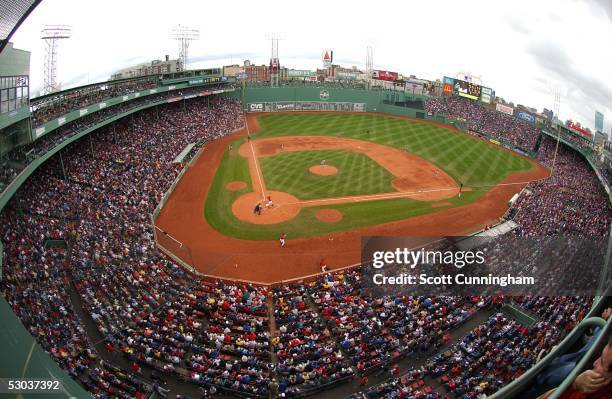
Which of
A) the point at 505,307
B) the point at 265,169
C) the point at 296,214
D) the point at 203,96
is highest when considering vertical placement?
the point at 203,96

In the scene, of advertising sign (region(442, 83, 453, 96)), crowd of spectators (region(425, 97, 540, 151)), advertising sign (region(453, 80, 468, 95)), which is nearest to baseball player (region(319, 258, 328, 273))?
crowd of spectators (region(425, 97, 540, 151))

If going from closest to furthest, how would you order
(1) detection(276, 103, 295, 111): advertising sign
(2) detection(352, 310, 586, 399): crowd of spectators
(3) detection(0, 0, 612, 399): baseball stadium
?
(2) detection(352, 310, 586, 399): crowd of spectators < (3) detection(0, 0, 612, 399): baseball stadium < (1) detection(276, 103, 295, 111): advertising sign

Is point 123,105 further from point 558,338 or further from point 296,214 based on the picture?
point 558,338

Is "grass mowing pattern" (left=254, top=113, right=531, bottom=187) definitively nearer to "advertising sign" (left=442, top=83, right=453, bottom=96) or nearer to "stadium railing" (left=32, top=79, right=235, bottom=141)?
"advertising sign" (left=442, top=83, right=453, bottom=96)

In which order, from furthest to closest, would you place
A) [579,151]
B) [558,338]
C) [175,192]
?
[579,151] < [175,192] < [558,338]

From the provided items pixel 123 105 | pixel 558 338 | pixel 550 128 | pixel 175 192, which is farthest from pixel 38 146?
A: pixel 550 128

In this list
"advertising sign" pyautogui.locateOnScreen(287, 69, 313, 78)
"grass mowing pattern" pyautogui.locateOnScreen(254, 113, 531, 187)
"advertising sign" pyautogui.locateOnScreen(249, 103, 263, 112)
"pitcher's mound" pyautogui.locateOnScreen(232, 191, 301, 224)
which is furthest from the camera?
"advertising sign" pyautogui.locateOnScreen(287, 69, 313, 78)

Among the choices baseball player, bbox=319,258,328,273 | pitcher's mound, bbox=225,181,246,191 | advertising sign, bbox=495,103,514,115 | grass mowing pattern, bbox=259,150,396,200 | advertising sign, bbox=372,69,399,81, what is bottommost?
baseball player, bbox=319,258,328,273
